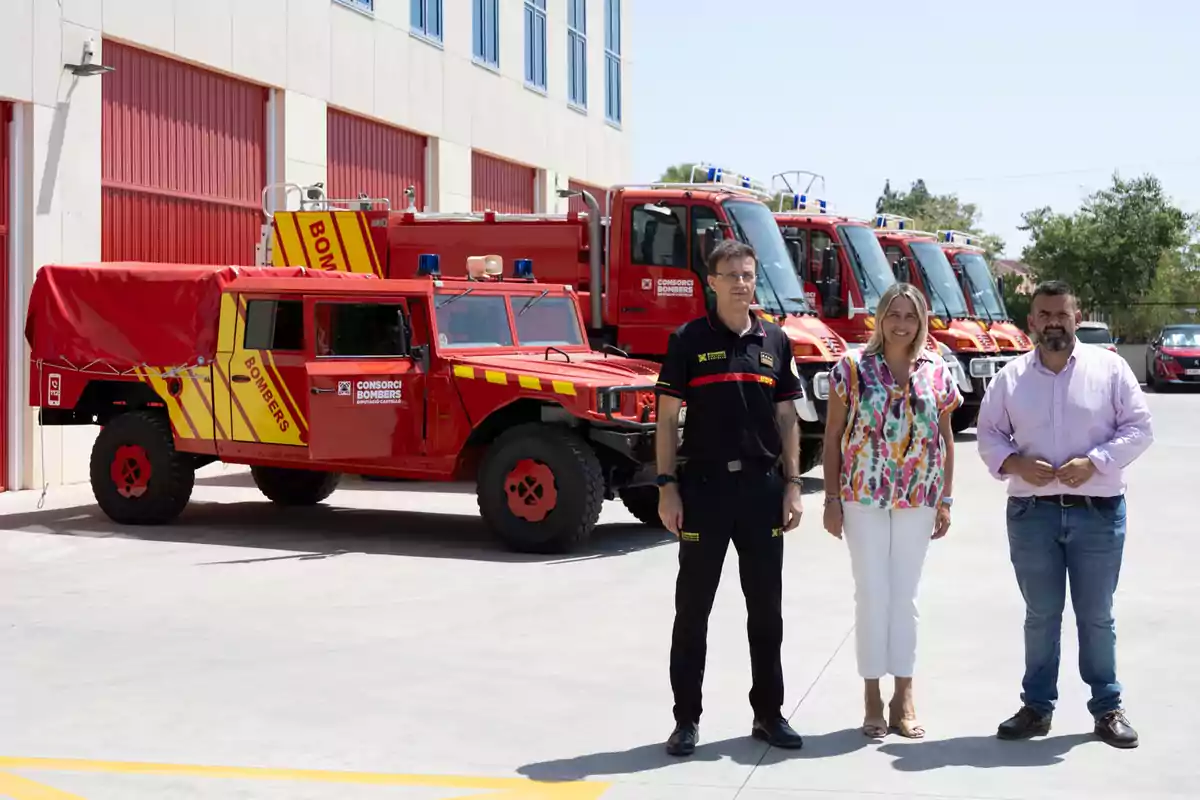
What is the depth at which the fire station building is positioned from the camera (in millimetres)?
16234

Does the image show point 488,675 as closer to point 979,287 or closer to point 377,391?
point 377,391

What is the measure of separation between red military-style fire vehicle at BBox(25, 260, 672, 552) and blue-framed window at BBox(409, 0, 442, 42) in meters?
11.5

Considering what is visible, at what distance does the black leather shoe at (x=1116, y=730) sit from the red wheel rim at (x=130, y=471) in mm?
8695

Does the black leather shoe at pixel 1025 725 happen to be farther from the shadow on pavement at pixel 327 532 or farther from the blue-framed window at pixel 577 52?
the blue-framed window at pixel 577 52

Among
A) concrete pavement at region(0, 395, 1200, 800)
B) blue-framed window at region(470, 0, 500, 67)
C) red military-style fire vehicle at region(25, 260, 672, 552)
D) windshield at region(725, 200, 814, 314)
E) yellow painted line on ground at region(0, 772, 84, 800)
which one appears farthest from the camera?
blue-framed window at region(470, 0, 500, 67)

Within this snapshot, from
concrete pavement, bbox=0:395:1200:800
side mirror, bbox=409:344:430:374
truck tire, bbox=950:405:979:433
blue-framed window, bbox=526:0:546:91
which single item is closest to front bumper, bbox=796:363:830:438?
concrete pavement, bbox=0:395:1200:800

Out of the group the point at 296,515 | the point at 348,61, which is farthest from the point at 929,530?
the point at 348,61

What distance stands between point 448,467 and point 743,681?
195 inches

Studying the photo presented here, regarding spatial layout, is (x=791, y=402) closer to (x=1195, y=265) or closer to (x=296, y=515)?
(x=296, y=515)

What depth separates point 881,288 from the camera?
19094mm

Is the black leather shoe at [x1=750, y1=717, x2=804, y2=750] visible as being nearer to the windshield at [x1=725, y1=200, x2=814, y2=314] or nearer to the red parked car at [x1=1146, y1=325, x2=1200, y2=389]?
the windshield at [x1=725, y1=200, x2=814, y2=314]

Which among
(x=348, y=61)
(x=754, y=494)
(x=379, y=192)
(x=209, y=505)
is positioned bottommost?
(x=209, y=505)

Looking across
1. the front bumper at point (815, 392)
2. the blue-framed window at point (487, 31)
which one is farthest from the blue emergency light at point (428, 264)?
the blue-framed window at point (487, 31)

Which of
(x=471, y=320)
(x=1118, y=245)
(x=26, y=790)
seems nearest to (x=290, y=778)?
(x=26, y=790)
